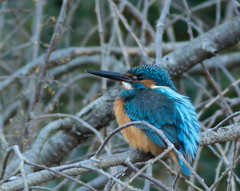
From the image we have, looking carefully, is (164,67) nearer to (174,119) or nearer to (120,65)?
(174,119)

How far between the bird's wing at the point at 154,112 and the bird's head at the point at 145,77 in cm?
17

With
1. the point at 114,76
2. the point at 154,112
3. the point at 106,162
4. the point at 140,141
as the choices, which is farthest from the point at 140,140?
the point at 114,76

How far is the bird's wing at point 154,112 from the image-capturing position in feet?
6.04

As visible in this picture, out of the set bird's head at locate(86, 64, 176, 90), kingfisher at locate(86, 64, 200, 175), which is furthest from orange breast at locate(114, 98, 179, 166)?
bird's head at locate(86, 64, 176, 90)

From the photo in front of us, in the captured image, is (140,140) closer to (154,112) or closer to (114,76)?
(154,112)

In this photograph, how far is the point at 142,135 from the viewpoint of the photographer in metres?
1.97

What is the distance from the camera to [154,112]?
1.93 meters

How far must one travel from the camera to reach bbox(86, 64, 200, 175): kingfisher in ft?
6.00

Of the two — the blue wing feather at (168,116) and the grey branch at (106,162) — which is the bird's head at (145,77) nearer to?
the blue wing feather at (168,116)

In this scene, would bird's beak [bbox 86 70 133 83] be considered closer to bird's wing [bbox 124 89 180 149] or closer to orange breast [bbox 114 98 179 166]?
bird's wing [bbox 124 89 180 149]

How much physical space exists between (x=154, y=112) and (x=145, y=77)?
1.52 feet

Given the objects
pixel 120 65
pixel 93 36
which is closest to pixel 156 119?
pixel 120 65

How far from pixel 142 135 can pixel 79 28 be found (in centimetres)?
262

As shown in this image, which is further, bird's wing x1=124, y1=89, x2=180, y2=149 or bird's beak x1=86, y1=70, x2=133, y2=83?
bird's beak x1=86, y1=70, x2=133, y2=83
